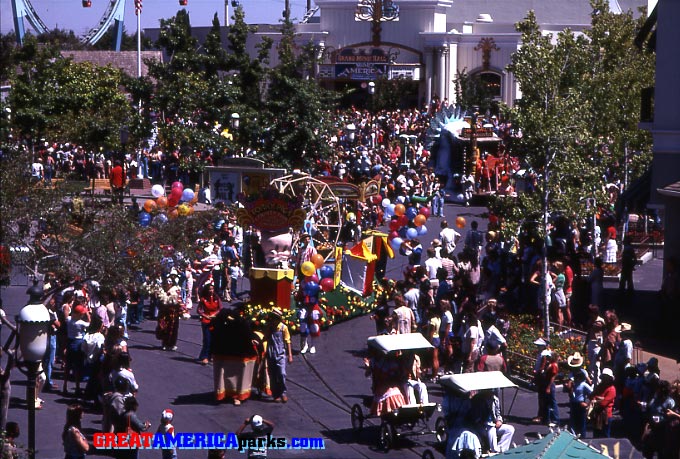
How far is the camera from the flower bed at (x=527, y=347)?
19.1 metres

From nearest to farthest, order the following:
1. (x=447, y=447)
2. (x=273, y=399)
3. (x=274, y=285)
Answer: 1. (x=447, y=447)
2. (x=273, y=399)
3. (x=274, y=285)

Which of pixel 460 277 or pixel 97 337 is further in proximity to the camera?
pixel 460 277

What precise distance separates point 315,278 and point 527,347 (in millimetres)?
4318

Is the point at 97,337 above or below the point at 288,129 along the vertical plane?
below

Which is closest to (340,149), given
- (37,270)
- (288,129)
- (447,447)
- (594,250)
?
(288,129)

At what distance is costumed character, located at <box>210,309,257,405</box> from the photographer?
17.0 metres

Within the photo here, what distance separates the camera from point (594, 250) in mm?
27500

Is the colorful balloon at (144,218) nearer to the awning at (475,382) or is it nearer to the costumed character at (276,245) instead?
the costumed character at (276,245)

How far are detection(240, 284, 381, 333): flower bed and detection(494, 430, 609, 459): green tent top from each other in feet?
35.7

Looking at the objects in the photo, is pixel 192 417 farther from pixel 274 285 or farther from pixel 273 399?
pixel 274 285

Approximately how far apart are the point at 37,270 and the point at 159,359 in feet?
12.2

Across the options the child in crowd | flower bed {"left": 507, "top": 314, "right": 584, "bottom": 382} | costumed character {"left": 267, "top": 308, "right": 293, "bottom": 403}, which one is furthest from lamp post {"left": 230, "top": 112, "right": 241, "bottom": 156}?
the child in crowd

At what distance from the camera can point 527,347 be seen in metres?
19.7

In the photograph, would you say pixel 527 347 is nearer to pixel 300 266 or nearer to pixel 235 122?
pixel 300 266
